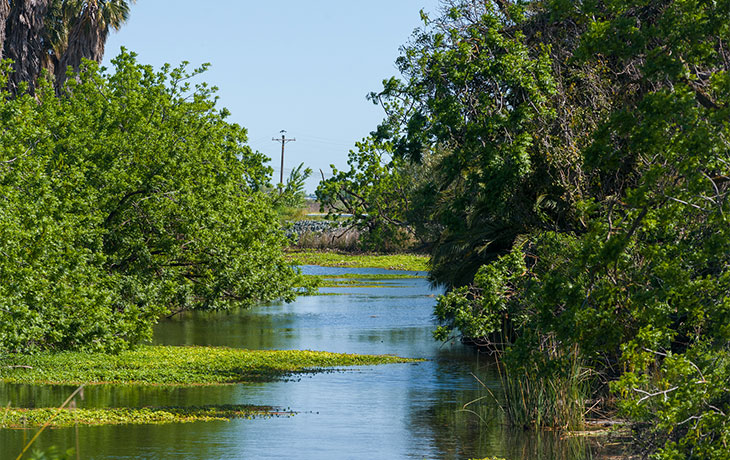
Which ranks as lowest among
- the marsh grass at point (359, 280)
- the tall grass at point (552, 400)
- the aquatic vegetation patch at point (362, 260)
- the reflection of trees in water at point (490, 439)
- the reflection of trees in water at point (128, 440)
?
the reflection of trees in water at point (490, 439)

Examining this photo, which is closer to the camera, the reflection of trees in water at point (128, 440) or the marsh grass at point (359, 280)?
the reflection of trees in water at point (128, 440)

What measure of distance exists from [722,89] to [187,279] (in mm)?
19905

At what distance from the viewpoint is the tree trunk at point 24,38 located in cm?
3588

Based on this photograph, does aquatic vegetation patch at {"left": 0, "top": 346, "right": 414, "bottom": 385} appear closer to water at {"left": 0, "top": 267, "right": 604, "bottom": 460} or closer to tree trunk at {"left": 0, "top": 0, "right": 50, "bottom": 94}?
water at {"left": 0, "top": 267, "right": 604, "bottom": 460}

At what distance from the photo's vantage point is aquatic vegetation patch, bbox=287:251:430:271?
7144 centimetres

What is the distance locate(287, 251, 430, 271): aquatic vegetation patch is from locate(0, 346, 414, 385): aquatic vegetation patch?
42.9m

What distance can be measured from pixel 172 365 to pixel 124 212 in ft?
12.8

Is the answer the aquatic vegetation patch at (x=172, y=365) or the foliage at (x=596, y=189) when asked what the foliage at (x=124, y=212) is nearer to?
the aquatic vegetation patch at (x=172, y=365)

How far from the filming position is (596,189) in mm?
18688

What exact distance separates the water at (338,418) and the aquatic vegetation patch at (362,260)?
132 ft

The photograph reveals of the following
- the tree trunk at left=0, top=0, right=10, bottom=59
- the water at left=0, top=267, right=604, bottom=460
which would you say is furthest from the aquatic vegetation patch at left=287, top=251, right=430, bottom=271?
the water at left=0, top=267, right=604, bottom=460

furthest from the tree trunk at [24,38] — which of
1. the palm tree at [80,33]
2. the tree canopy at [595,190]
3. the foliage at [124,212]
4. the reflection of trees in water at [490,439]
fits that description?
the reflection of trees in water at [490,439]

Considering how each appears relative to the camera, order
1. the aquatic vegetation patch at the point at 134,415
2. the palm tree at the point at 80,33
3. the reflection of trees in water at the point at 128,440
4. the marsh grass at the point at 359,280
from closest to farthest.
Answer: the reflection of trees in water at the point at 128,440 < the aquatic vegetation patch at the point at 134,415 < the palm tree at the point at 80,33 < the marsh grass at the point at 359,280

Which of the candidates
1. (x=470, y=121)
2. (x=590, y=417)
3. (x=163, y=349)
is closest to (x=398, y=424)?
(x=590, y=417)
